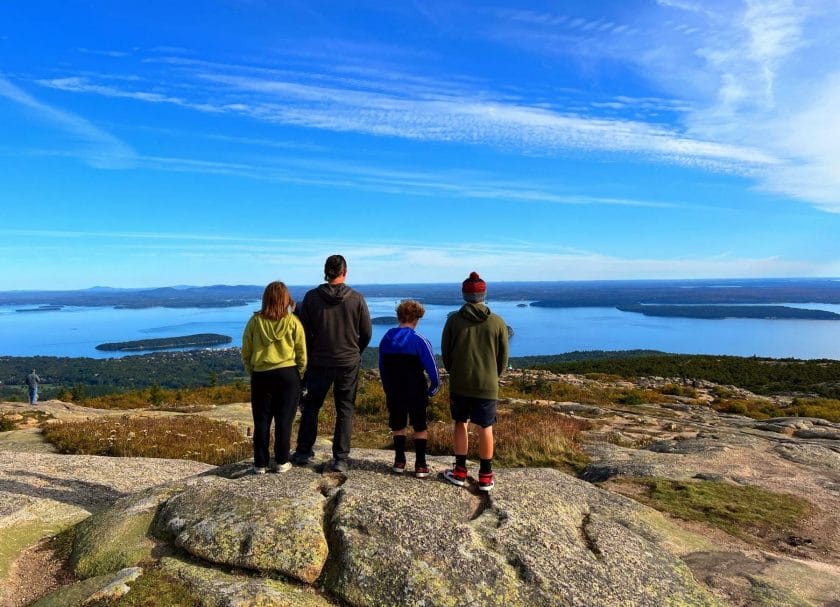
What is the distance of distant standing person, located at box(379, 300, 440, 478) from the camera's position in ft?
20.9

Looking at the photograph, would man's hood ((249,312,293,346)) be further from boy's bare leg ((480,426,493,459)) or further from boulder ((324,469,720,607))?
boy's bare leg ((480,426,493,459))

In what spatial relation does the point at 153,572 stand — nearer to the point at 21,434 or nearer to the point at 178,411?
the point at 21,434

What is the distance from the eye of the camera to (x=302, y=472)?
6.59 metres

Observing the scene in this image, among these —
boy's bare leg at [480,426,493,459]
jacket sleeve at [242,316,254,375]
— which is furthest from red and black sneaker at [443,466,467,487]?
jacket sleeve at [242,316,254,375]

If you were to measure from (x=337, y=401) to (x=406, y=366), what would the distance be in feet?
3.69

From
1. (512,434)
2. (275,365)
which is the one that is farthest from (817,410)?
(275,365)

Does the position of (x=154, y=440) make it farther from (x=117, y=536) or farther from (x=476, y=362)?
(x=476, y=362)

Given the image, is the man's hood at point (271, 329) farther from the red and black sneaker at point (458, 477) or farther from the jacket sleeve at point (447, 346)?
the red and black sneaker at point (458, 477)

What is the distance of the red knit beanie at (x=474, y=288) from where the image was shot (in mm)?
6160

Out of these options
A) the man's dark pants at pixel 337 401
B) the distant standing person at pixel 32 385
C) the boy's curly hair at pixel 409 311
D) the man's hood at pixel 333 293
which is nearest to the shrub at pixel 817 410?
the boy's curly hair at pixel 409 311

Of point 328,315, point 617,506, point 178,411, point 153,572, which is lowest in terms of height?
point 178,411

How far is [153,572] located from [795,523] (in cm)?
825

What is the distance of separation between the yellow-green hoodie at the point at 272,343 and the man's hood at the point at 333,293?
463 millimetres

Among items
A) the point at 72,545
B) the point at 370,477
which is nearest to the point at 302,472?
the point at 370,477
